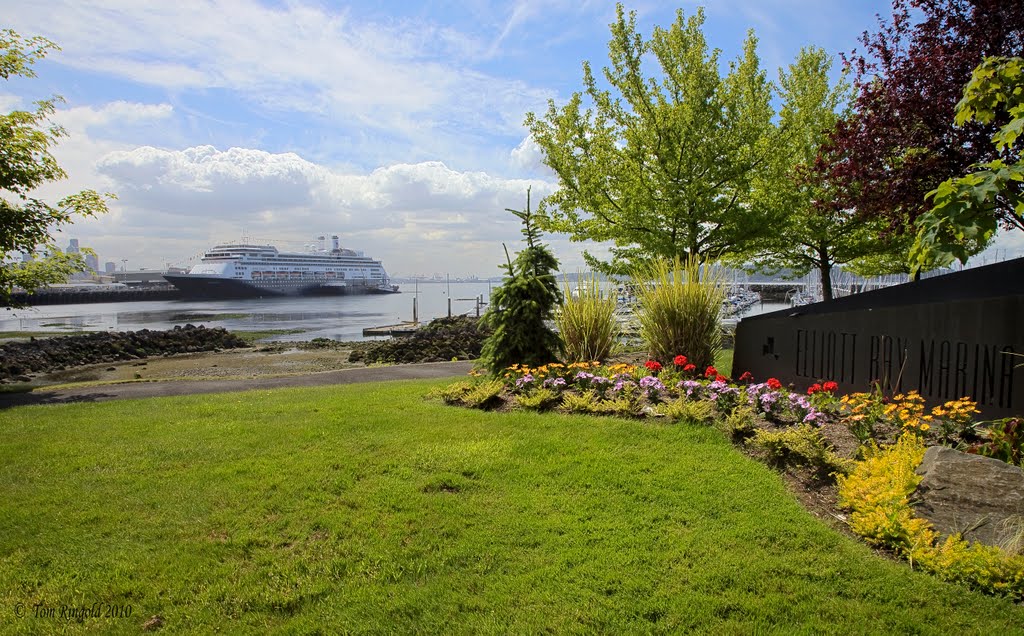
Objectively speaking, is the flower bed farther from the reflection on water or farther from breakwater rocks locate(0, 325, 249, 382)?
the reflection on water

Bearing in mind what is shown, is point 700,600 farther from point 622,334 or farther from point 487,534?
point 622,334

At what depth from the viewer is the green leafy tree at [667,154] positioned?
11.3 m

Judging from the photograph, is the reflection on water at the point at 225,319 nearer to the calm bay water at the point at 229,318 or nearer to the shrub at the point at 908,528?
the calm bay water at the point at 229,318

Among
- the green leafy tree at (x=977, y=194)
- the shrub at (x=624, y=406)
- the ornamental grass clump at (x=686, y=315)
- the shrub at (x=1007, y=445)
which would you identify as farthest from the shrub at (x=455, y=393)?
the green leafy tree at (x=977, y=194)

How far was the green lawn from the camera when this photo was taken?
270 centimetres

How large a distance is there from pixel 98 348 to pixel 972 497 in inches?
922

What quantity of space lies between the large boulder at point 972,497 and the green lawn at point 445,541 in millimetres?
449

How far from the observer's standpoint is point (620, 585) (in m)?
2.91

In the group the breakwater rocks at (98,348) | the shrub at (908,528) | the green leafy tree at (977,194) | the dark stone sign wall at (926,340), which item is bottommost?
the breakwater rocks at (98,348)

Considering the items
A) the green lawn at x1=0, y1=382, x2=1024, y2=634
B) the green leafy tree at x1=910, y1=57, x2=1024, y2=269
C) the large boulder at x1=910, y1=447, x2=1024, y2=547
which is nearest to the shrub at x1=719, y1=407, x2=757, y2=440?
the green lawn at x1=0, y1=382, x2=1024, y2=634

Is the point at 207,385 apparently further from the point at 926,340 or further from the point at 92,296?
the point at 92,296

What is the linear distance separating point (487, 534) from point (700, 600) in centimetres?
122

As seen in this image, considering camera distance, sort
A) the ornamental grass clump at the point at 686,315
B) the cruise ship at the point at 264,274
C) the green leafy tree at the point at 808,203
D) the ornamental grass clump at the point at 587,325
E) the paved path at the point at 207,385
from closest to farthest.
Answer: the ornamental grass clump at the point at 686,315, the ornamental grass clump at the point at 587,325, the paved path at the point at 207,385, the green leafy tree at the point at 808,203, the cruise ship at the point at 264,274

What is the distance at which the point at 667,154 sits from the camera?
11.3 m
